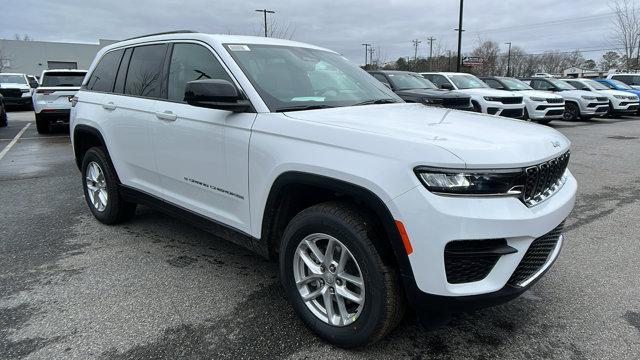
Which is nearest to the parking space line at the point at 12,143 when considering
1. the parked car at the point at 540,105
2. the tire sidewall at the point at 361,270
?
the tire sidewall at the point at 361,270

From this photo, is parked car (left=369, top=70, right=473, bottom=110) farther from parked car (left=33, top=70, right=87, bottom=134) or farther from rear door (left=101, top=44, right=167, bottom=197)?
parked car (left=33, top=70, right=87, bottom=134)

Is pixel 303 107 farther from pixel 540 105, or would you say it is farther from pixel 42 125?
pixel 540 105

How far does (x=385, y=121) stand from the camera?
9.14ft

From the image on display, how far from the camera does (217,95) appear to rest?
2.92m

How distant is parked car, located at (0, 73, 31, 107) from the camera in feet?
73.7

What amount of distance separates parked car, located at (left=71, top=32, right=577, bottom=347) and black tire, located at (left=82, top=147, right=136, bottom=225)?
1.76 ft

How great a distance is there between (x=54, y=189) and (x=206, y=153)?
14.3 feet

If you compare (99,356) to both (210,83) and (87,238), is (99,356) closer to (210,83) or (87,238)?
(210,83)

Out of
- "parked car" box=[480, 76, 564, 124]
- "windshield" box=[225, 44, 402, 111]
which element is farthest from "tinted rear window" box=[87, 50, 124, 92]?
"parked car" box=[480, 76, 564, 124]

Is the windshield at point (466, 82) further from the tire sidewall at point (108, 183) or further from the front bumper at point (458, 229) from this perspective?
the front bumper at point (458, 229)

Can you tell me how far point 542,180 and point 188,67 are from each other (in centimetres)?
268

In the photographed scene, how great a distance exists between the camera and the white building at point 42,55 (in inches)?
2403

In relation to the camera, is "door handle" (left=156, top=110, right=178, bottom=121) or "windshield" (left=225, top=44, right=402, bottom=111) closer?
"windshield" (left=225, top=44, right=402, bottom=111)

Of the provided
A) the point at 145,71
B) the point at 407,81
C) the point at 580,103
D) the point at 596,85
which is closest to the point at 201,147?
the point at 145,71
